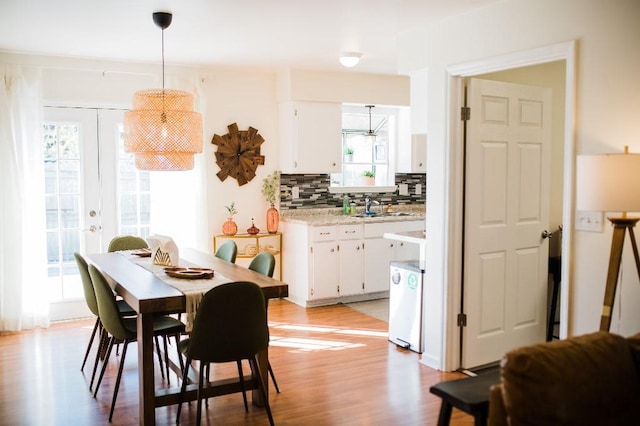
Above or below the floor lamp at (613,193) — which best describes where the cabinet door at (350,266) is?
below

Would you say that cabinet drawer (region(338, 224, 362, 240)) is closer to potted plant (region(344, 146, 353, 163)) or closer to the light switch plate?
potted plant (region(344, 146, 353, 163))

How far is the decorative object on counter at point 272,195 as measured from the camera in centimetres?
646

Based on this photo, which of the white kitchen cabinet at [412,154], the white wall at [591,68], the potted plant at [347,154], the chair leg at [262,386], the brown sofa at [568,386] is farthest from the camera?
the potted plant at [347,154]

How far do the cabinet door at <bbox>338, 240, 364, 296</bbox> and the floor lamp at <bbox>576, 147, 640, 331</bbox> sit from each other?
358cm

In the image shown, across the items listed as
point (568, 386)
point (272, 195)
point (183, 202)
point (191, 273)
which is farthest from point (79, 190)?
point (568, 386)

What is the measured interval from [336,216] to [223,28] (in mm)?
2821

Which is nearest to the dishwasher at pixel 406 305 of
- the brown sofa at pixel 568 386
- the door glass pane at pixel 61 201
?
the brown sofa at pixel 568 386

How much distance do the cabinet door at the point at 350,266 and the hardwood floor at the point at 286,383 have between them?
32.3 inches

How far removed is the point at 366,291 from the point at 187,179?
7.27ft

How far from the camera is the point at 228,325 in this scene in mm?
3154

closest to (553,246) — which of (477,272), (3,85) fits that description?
(477,272)

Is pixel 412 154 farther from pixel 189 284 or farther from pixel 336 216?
pixel 189 284

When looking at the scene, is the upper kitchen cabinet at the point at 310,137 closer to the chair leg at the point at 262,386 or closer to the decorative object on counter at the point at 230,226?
the decorative object on counter at the point at 230,226

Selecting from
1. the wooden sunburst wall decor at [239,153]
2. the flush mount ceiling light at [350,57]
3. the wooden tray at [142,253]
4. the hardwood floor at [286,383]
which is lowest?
the hardwood floor at [286,383]
